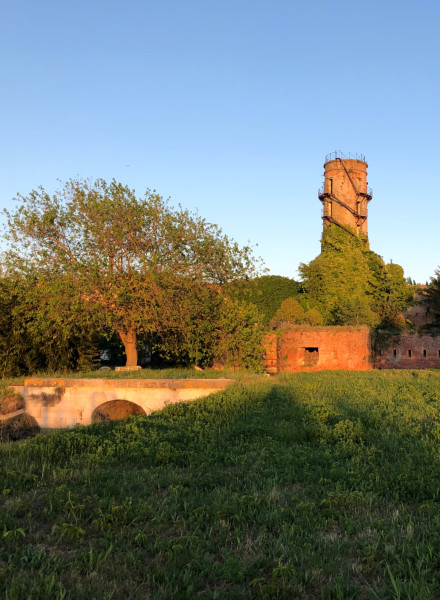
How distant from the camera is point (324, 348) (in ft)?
88.1

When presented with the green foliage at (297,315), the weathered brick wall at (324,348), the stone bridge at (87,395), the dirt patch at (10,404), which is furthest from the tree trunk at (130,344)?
the green foliage at (297,315)

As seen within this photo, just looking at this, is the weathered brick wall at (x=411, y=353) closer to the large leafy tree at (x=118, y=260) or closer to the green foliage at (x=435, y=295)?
the green foliage at (x=435, y=295)

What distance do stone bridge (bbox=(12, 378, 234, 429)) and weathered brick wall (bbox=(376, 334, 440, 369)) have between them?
15950 mm

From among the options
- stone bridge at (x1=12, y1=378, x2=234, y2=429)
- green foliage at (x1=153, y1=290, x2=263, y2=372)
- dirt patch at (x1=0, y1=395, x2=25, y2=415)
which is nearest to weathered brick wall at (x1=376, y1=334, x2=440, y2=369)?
green foliage at (x1=153, y1=290, x2=263, y2=372)

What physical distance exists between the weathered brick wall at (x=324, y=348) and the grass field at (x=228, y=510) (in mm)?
17287

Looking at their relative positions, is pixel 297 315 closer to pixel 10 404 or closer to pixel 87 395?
pixel 87 395

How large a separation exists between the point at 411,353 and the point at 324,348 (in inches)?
198

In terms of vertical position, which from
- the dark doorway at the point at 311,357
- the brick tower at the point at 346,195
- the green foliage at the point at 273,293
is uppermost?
the brick tower at the point at 346,195

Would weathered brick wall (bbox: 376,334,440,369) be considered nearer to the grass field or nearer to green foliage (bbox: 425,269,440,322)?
green foliage (bbox: 425,269,440,322)

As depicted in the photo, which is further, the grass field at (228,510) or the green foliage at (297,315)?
the green foliage at (297,315)

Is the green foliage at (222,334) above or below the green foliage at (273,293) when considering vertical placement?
below

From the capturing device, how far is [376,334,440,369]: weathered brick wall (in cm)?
2720

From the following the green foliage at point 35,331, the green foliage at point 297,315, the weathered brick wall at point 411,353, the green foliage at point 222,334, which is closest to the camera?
→ the green foliage at point 35,331

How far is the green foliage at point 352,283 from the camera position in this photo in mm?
32125
